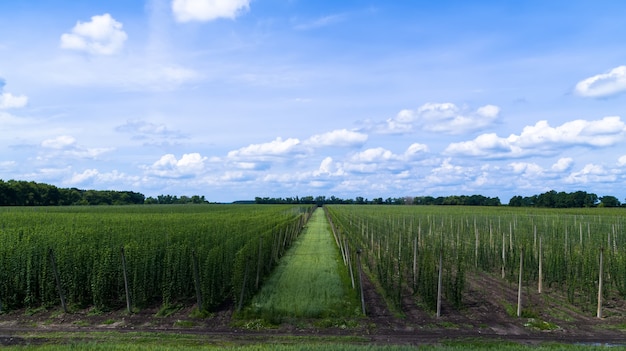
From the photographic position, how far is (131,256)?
39.3 ft

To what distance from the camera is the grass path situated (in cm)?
1076

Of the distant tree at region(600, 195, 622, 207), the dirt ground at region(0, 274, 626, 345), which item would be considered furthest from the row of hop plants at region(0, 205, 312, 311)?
the distant tree at region(600, 195, 622, 207)

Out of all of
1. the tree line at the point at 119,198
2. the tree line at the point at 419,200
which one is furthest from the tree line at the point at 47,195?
the tree line at the point at 419,200

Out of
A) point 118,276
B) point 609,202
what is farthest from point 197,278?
point 609,202

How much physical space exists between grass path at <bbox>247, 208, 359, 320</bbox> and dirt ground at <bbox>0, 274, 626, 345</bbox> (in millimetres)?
592

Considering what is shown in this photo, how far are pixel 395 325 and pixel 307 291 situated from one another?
3584 millimetres

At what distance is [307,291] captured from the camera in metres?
12.9

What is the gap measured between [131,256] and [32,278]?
2.59 meters

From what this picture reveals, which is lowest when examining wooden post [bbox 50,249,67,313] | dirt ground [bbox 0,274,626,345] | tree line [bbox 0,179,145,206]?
dirt ground [bbox 0,274,626,345]

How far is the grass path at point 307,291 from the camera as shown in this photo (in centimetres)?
1076

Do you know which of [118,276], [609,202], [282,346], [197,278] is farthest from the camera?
[609,202]

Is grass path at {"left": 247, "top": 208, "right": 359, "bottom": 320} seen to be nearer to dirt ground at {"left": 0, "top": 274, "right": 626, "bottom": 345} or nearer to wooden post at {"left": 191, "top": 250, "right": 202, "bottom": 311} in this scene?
dirt ground at {"left": 0, "top": 274, "right": 626, "bottom": 345}

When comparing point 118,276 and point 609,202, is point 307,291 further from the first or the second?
point 609,202

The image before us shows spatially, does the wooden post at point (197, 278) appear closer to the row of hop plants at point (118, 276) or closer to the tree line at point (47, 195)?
the row of hop plants at point (118, 276)
